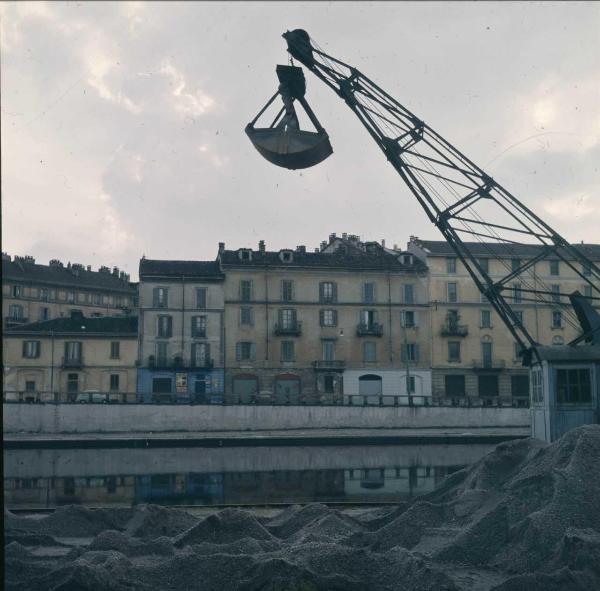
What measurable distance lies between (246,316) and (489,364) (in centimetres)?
1807

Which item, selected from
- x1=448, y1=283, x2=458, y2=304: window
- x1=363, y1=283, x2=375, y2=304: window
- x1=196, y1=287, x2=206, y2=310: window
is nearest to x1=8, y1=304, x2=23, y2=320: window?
x1=196, y1=287, x2=206, y2=310: window

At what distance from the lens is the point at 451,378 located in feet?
187

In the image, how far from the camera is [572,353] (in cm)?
1780

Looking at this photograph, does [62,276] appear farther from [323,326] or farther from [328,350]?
[328,350]

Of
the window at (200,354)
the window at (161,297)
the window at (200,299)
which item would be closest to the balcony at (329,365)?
the window at (200,354)

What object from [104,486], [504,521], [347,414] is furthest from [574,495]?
[347,414]

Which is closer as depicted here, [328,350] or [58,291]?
[328,350]

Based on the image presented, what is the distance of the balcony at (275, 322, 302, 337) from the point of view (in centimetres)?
5538

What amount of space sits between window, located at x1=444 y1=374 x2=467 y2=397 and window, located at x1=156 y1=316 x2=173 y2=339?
20.1m

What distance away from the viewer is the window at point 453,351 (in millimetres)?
57250

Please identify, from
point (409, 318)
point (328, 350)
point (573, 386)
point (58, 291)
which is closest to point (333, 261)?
point (328, 350)

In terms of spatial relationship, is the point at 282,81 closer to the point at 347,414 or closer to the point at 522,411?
the point at 347,414

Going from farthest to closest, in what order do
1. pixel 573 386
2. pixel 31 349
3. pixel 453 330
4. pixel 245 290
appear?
pixel 453 330 < pixel 245 290 < pixel 31 349 < pixel 573 386

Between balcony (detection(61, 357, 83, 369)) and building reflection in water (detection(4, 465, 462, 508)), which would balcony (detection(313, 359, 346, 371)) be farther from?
building reflection in water (detection(4, 465, 462, 508))
